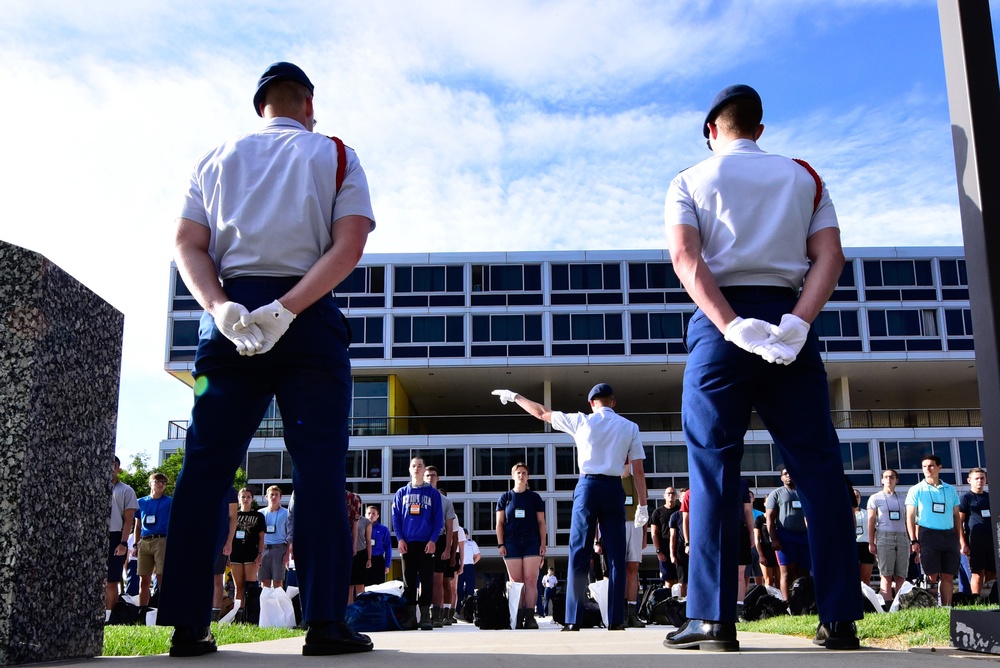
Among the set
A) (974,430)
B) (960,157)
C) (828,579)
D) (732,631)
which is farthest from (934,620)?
(974,430)

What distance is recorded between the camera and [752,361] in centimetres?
356

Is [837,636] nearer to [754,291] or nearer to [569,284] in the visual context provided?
[754,291]

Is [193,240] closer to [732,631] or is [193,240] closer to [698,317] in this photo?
[698,317]

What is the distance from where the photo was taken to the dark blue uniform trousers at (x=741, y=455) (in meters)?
3.50

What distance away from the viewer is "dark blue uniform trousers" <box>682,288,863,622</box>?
11.5 feet

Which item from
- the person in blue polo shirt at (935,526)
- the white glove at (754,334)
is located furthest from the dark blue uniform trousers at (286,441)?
the person in blue polo shirt at (935,526)

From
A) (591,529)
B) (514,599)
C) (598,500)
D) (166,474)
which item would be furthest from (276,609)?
(166,474)

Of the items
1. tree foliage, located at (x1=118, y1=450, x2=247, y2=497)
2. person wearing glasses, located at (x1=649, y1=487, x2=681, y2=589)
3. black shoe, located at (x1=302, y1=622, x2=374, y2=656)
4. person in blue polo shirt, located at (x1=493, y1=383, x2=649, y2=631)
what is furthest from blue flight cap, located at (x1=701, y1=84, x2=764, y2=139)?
tree foliage, located at (x1=118, y1=450, x2=247, y2=497)

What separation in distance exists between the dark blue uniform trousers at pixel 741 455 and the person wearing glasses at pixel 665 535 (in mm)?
11359

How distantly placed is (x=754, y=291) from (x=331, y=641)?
2.01 metres

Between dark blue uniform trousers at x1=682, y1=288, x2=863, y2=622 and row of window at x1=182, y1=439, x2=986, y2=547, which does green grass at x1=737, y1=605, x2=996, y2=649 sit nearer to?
dark blue uniform trousers at x1=682, y1=288, x2=863, y2=622

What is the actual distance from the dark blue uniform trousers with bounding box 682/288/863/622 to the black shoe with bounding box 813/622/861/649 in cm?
5

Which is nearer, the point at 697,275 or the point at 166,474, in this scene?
the point at 697,275

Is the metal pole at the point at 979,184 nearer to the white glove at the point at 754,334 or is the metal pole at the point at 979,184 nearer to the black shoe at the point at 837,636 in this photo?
the black shoe at the point at 837,636
